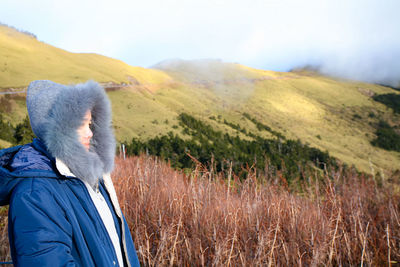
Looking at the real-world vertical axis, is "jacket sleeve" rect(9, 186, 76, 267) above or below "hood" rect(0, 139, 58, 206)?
below

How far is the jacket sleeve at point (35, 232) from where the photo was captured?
1.01m

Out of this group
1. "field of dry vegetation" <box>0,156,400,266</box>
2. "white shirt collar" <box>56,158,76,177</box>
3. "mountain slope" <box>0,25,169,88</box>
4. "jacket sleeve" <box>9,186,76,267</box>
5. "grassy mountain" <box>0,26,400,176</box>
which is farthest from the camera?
"grassy mountain" <box>0,26,400,176</box>

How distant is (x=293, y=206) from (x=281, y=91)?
9388 centimetres

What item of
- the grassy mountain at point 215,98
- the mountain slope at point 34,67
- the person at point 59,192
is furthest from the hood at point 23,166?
the mountain slope at point 34,67

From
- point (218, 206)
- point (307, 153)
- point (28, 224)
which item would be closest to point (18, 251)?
point (28, 224)

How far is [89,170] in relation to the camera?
131 cm

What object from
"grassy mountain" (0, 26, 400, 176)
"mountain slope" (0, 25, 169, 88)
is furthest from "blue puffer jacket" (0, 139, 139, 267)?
"mountain slope" (0, 25, 169, 88)

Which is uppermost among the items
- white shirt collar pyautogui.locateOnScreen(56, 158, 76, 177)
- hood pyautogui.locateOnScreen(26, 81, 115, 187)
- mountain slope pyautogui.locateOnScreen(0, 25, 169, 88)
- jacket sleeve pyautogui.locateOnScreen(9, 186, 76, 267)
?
mountain slope pyautogui.locateOnScreen(0, 25, 169, 88)

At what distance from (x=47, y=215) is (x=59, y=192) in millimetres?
126

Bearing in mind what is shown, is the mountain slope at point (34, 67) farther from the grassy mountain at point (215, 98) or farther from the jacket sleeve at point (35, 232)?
the jacket sleeve at point (35, 232)

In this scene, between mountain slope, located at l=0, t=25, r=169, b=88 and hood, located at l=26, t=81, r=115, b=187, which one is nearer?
hood, located at l=26, t=81, r=115, b=187

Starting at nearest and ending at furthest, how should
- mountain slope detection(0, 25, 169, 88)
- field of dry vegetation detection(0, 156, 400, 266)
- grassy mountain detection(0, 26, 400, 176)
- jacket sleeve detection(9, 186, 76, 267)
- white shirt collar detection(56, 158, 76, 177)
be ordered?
jacket sleeve detection(9, 186, 76, 267), white shirt collar detection(56, 158, 76, 177), field of dry vegetation detection(0, 156, 400, 266), mountain slope detection(0, 25, 169, 88), grassy mountain detection(0, 26, 400, 176)

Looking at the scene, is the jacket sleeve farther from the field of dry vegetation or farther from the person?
the field of dry vegetation

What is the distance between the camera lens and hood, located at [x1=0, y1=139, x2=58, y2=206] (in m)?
1.06
